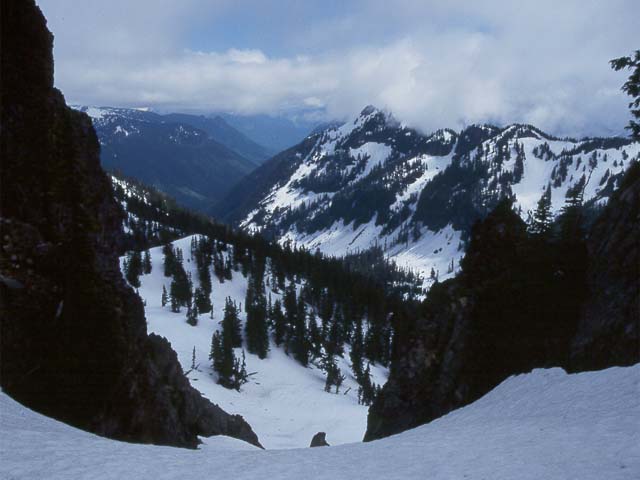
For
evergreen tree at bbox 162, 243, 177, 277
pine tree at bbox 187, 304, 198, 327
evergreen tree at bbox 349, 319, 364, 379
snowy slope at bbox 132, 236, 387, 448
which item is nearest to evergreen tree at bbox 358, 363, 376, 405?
snowy slope at bbox 132, 236, 387, 448

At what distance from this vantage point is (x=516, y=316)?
68.1 feet

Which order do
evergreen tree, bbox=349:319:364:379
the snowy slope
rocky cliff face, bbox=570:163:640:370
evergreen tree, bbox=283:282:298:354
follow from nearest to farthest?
rocky cliff face, bbox=570:163:640:370 < the snowy slope < evergreen tree, bbox=349:319:364:379 < evergreen tree, bbox=283:282:298:354

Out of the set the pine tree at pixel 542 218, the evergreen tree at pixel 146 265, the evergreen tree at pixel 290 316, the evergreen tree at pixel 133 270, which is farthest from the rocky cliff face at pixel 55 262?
the evergreen tree at pixel 146 265

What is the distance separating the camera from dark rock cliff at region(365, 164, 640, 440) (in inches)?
626

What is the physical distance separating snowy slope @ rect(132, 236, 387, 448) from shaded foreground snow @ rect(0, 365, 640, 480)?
37559mm

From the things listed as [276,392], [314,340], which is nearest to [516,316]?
[276,392]

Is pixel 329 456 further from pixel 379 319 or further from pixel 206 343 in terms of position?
pixel 379 319

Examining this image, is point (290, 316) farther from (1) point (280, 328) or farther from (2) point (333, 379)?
(2) point (333, 379)

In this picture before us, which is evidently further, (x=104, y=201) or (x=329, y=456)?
(x=104, y=201)

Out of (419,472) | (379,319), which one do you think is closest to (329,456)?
(419,472)

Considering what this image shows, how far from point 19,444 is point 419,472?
9.65 meters

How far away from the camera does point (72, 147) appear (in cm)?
1812

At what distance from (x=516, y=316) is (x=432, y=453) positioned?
13.0 m

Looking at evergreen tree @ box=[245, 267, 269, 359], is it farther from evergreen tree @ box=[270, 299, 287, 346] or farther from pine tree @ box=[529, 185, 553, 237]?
pine tree @ box=[529, 185, 553, 237]
